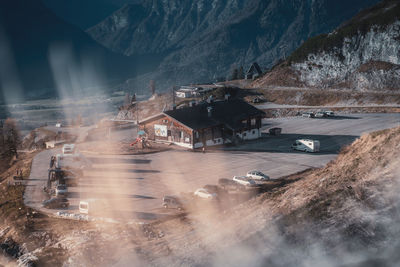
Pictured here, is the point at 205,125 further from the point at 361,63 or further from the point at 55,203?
the point at 361,63

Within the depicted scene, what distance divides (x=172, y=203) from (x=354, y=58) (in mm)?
100330

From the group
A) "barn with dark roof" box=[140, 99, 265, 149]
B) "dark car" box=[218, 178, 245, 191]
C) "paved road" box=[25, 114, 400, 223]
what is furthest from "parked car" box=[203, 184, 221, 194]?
"barn with dark roof" box=[140, 99, 265, 149]

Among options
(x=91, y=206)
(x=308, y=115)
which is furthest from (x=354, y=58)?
(x=91, y=206)

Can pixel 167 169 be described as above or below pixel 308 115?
below

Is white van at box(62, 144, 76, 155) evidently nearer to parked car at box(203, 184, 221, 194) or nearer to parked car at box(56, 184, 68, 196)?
parked car at box(56, 184, 68, 196)

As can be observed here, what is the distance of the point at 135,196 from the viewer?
40812mm

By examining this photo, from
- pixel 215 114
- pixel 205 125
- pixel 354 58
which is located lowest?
pixel 205 125

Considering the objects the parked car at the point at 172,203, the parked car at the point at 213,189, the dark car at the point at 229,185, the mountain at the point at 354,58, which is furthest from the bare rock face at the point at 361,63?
the parked car at the point at 172,203

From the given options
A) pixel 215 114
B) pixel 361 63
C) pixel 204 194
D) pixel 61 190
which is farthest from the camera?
pixel 361 63

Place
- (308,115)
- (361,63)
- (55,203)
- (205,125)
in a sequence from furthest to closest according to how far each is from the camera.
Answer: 1. (361,63)
2. (308,115)
3. (205,125)
4. (55,203)

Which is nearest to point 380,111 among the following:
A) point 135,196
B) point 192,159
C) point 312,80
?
point 312,80

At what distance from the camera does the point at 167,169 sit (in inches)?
1973

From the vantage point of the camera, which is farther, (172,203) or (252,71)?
(252,71)

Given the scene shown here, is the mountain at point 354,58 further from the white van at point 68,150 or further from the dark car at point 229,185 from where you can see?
the dark car at point 229,185
